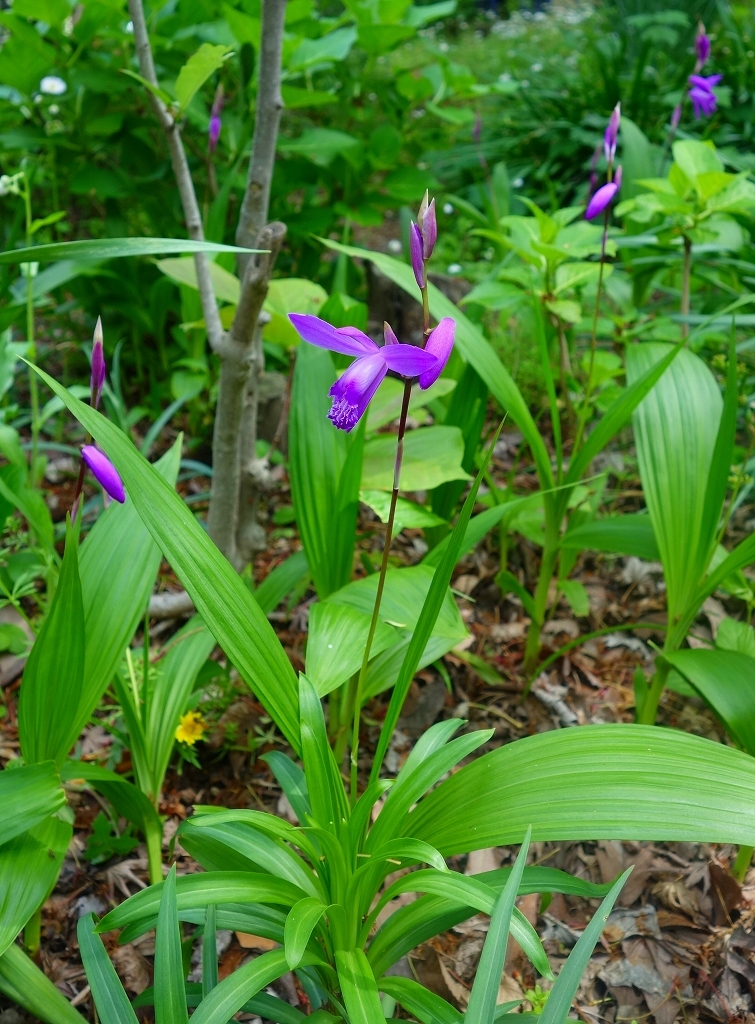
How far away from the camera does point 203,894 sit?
0.91 metres

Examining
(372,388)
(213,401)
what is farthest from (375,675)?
(213,401)

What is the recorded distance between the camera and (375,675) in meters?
1.41

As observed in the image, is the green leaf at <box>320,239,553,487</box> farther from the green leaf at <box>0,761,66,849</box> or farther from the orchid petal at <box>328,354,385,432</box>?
the green leaf at <box>0,761,66,849</box>

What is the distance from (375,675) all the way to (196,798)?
1.56 ft

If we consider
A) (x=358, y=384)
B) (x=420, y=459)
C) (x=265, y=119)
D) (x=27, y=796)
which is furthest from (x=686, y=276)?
(x=27, y=796)

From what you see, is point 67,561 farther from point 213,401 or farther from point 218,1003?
point 213,401

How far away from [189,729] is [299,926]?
27.3 inches

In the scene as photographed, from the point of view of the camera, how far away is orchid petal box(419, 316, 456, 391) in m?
0.81

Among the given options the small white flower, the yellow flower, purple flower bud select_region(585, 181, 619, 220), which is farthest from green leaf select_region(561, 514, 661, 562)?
the small white flower

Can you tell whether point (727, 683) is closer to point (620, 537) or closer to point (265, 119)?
point (620, 537)

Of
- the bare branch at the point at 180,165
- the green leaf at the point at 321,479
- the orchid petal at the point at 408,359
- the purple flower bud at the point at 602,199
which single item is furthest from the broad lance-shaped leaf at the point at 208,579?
the purple flower bud at the point at 602,199

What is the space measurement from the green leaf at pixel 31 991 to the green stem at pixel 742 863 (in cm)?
107

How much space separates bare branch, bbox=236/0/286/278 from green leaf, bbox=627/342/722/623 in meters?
0.88

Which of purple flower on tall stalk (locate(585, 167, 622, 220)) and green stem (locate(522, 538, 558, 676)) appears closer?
purple flower on tall stalk (locate(585, 167, 622, 220))
